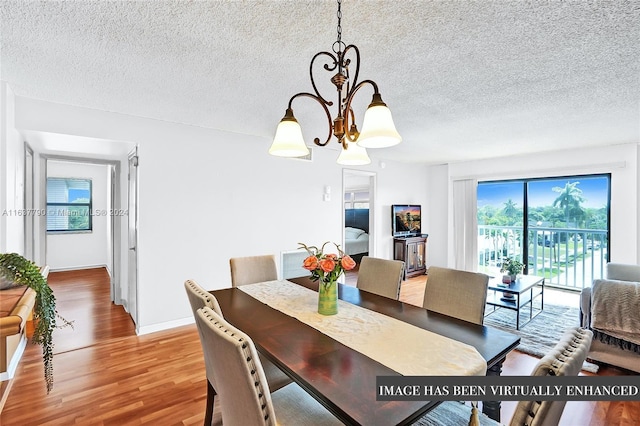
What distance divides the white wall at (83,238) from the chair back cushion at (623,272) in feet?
26.4

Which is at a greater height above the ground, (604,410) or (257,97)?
(257,97)

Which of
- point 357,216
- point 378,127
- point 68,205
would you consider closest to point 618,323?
point 378,127

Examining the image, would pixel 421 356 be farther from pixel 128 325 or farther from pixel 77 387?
pixel 128 325

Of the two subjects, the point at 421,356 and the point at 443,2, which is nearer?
the point at 421,356

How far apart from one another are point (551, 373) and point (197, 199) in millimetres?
3473

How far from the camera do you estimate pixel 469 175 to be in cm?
581

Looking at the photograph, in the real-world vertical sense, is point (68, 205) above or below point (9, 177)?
below

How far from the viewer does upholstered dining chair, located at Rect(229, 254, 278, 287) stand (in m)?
2.64

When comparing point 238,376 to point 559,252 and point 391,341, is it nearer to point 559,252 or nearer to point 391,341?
point 391,341

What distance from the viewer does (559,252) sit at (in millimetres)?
5023

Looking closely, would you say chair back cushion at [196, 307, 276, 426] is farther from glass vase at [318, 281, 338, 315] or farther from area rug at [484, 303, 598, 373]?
area rug at [484, 303, 598, 373]

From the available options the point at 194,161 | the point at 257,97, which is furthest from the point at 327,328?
the point at 194,161

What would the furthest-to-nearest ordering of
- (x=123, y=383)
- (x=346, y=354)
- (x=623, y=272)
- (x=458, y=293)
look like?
1. (x=623, y=272)
2. (x=123, y=383)
3. (x=458, y=293)
4. (x=346, y=354)

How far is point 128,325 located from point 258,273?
1881 millimetres
